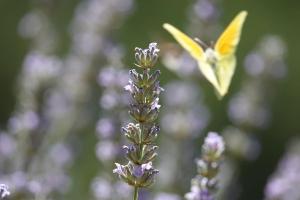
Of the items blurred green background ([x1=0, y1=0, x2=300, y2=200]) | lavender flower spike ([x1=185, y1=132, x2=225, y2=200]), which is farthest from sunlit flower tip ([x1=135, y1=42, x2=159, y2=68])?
blurred green background ([x1=0, y1=0, x2=300, y2=200])

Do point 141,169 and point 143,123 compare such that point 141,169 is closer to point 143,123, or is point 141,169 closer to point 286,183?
point 143,123

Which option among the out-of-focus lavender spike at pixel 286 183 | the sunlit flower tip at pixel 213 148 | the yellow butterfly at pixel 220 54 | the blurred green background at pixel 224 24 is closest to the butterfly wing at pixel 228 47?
the yellow butterfly at pixel 220 54

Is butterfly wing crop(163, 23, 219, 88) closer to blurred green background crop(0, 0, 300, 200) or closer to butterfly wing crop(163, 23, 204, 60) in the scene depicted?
butterfly wing crop(163, 23, 204, 60)

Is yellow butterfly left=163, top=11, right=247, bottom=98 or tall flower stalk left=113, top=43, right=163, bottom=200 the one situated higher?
yellow butterfly left=163, top=11, right=247, bottom=98

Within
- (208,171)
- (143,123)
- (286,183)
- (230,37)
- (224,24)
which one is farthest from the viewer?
(224,24)

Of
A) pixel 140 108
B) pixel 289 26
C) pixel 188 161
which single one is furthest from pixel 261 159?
pixel 140 108

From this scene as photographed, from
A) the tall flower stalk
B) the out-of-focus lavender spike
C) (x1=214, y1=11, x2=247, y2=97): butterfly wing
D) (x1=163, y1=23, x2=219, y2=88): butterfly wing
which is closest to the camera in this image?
the tall flower stalk

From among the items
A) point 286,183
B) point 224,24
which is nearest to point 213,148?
point 286,183
